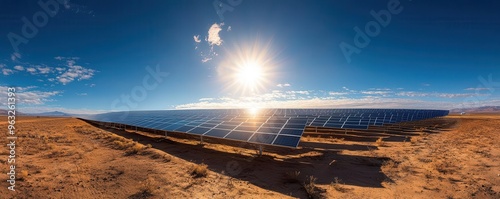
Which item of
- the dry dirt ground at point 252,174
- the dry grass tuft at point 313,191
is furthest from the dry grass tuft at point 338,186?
the dry grass tuft at point 313,191

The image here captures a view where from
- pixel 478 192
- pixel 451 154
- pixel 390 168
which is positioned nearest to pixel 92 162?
pixel 390 168

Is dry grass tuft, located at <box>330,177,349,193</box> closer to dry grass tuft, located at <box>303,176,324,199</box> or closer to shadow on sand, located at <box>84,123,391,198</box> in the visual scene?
shadow on sand, located at <box>84,123,391,198</box>

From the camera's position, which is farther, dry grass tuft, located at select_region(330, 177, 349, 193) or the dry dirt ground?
dry grass tuft, located at select_region(330, 177, 349, 193)

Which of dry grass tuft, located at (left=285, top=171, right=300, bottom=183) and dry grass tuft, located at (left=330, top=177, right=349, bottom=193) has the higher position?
dry grass tuft, located at (left=285, top=171, right=300, bottom=183)

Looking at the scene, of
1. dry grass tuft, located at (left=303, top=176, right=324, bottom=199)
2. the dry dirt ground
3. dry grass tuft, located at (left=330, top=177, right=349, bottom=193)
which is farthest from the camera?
dry grass tuft, located at (left=330, top=177, right=349, bottom=193)

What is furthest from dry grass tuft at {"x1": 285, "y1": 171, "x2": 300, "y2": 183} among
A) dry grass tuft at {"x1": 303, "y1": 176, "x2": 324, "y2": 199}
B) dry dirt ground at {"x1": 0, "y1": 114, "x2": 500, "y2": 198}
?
dry grass tuft at {"x1": 303, "y1": 176, "x2": 324, "y2": 199}

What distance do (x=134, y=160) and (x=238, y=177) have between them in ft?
23.7

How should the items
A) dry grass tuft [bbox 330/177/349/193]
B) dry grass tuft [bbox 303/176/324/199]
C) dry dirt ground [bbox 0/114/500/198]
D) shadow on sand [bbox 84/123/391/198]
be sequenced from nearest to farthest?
dry grass tuft [bbox 303/176/324/199] → dry dirt ground [bbox 0/114/500/198] → dry grass tuft [bbox 330/177/349/193] → shadow on sand [bbox 84/123/391/198]

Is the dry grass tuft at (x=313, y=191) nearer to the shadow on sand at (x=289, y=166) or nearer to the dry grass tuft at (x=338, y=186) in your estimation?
the shadow on sand at (x=289, y=166)

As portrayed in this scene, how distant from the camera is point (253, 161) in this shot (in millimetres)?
12898

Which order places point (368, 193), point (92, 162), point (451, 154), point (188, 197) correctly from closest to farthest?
point (188, 197), point (368, 193), point (92, 162), point (451, 154)

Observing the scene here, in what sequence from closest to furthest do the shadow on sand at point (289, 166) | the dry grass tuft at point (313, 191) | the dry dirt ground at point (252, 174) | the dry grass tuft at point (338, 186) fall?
the dry grass tuft at point (313, 191) < the dry dirt ground at point (252, 174) < the dry grass tuft at point (338, 186) < the shadow on sand at point (289, 166)

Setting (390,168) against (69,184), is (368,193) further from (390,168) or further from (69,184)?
(69,184)

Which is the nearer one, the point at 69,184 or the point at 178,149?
the point at 69,184
